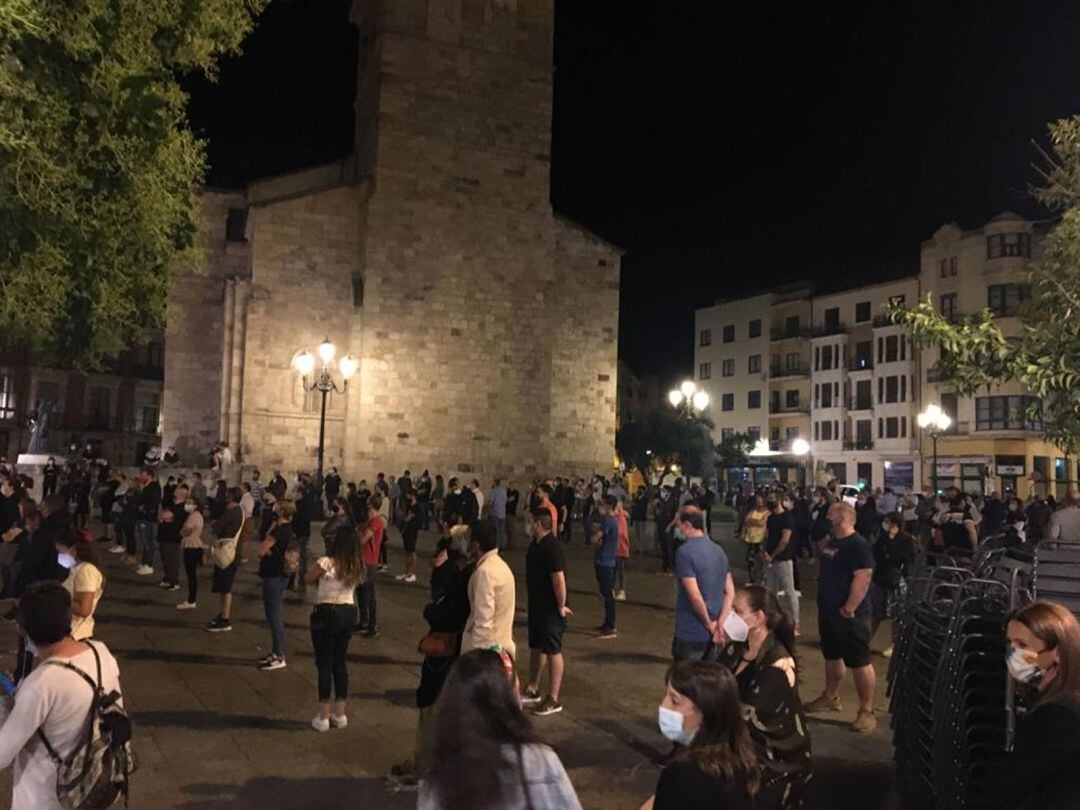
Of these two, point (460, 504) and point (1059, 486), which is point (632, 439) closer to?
point (1059, 486)

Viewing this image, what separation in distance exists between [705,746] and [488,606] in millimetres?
3294

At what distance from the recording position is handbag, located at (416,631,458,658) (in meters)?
5.98

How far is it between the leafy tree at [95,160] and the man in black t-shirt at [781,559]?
25.5ft

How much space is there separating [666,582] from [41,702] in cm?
1337

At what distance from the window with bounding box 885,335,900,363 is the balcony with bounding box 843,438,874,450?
4503mm

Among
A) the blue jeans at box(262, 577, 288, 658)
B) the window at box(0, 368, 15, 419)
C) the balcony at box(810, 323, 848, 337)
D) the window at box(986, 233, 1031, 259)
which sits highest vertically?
the window at box(986, 233, 1031, 259)

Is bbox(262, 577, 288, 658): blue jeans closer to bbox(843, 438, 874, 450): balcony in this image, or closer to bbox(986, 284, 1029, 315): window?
bbox(986, 284, 1029, 315): window

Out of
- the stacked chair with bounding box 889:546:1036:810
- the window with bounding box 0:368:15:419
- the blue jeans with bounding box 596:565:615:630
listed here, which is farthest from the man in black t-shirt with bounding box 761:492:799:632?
the window with bounding box 0:368:15:419

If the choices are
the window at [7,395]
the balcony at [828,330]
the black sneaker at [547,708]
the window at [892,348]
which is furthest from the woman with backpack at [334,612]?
the balcony at [828,330]

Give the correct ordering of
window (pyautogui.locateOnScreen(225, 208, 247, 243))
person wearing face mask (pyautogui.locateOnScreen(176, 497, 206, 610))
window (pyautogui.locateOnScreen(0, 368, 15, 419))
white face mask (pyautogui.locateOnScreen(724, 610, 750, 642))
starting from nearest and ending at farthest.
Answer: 1. white face mask (pyautogui.locateOnScreen(724, 610, 750, 642))
2. person wearing face mask (pyautogui.locateOnScreen(176, 497, 206, 610))
3. window (pyautogui.locateOnScreen(225, 208, 247, 243))
4. window (pyautogui.locateOnScreen(0, 368, 15, 419))

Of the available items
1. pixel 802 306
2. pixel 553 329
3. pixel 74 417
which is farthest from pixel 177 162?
pixel 802 306

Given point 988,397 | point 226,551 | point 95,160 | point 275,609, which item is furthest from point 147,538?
point 988,397

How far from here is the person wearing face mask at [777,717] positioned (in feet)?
12.3

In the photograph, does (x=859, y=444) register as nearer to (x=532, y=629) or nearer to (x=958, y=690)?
(x=532, y=629)
